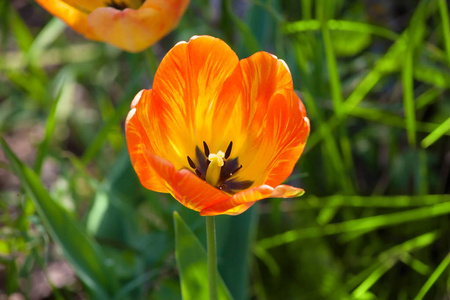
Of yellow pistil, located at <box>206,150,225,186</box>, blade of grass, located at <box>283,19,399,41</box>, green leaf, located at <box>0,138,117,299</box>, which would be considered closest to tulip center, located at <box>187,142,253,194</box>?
yellow pistil, located at <box>206,150,225,186</box>

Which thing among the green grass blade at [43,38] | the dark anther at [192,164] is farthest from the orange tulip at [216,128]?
the green grass blade at [43,38]

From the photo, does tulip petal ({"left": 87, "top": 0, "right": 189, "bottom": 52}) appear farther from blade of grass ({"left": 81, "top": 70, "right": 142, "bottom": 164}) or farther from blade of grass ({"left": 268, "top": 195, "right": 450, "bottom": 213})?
blade of grass ({"left": 268, "top": 195, "right": 450, "bottom": 213})

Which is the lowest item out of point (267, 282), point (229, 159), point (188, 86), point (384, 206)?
point (267, 282)

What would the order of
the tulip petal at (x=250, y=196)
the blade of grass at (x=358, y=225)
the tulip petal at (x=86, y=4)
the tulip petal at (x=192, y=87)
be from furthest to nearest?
1. the blade of grass at (x=358, y=225)
2. the tulip petal at (x=86, y=4)
3. the tulip petal at (x=192, y=87)
4. the tulip petal at (x=250, y=196)

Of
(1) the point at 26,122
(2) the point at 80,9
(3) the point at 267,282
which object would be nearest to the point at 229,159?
(2) the point at 80,9

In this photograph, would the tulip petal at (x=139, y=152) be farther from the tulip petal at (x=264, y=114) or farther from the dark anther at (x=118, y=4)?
the dark anther at (x=118, y=4)

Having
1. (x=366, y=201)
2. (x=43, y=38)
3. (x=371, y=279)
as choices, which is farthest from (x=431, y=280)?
(x=43, y=38)

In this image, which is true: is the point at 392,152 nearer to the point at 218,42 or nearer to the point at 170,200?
the point at 170,200
